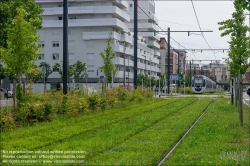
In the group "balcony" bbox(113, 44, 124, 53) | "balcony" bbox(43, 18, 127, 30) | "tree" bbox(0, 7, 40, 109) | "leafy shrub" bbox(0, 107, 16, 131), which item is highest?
"balcony" bbox(43, 18, 127, 30)

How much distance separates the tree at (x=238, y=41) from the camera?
20.6 metres

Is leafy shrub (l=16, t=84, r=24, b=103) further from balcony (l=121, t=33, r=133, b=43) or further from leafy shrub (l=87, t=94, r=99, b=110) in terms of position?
balcony (l=121, t=33, r=133, b=43)

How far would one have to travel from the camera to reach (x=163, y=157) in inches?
430

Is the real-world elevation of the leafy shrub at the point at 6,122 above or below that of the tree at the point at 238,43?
below

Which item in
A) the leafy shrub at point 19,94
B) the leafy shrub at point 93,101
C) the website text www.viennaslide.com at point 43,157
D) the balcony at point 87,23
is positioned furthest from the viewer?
the balcony at point 87,23

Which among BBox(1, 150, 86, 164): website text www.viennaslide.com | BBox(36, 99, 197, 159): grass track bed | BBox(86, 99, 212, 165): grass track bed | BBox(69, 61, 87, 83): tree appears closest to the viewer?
BBox(1, 150, 86, 164): website text www.viennaslide.com

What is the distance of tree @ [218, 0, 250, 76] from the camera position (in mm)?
20609

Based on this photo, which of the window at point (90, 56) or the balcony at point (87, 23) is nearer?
the balcony at point (87, 23)

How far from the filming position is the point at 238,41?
21.3 metres

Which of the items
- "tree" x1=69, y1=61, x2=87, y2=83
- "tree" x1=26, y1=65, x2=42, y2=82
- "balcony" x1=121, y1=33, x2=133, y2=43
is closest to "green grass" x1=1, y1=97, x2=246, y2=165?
"tree" x1=26, y1=65, x2=42, y2=82

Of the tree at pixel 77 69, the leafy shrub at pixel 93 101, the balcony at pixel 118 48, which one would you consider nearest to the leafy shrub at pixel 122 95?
the leafy shrub at pixel 93 101

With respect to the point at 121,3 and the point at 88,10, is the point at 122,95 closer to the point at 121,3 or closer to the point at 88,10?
the point at 88,10

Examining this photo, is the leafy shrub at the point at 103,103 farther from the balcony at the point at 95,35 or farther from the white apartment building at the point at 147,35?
the white apartment building at the point at 147,35

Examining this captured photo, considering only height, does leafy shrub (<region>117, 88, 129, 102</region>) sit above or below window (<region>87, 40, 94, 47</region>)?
below
